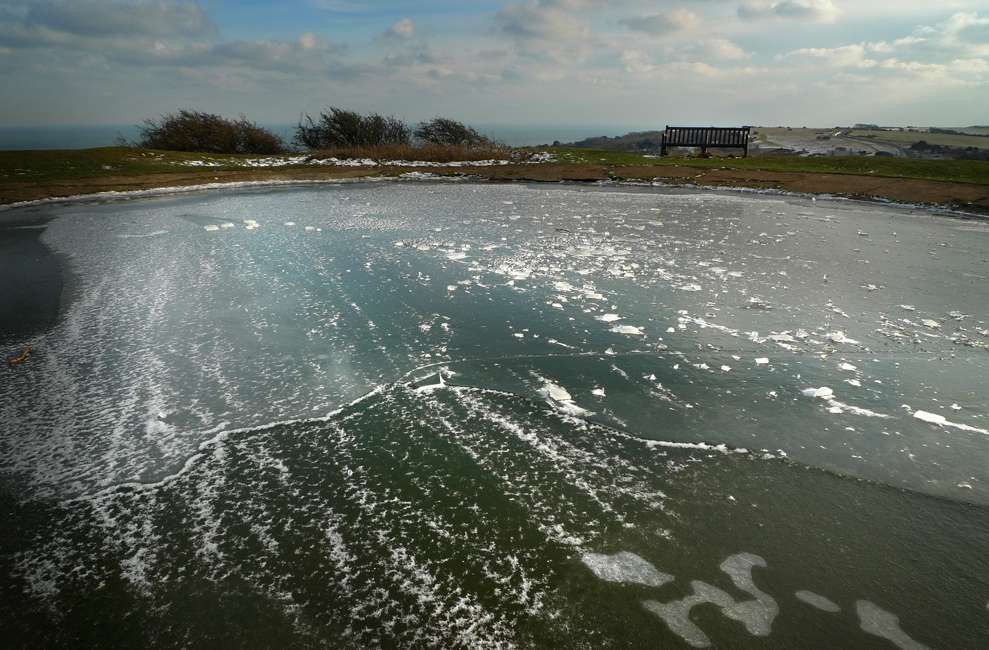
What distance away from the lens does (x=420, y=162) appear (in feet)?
77.8

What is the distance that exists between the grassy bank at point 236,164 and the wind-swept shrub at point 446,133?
21.3 ft

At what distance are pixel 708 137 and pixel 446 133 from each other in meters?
13.7

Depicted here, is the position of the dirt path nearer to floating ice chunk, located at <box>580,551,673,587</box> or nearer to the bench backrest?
the bench backrest

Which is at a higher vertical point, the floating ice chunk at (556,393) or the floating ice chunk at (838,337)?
the floating ice chunk at (838,337)

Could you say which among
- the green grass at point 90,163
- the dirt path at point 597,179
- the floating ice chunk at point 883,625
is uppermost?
the green grass at point 90,163

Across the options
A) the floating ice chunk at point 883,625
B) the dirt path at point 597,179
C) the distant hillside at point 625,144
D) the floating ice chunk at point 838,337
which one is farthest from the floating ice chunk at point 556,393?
the distant hillside at point 625,144

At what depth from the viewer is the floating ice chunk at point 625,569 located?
8.20 feet

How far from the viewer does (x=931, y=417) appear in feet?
12.5

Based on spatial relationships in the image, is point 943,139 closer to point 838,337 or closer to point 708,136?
point 708,136

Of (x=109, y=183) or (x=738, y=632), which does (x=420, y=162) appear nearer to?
(x=109, y=183)

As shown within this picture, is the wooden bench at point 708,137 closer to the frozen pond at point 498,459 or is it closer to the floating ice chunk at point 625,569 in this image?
A: the frozen pond at point 498,459

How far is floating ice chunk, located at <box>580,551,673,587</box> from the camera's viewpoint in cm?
250

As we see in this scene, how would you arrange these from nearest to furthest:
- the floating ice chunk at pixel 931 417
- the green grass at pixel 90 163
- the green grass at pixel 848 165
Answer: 1. the floating ice chunk at pixel 931 417
2. the green grass at pixel 848 165
3. the green grass at pixel 90 163

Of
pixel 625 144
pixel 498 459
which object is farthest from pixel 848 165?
pixel 625 144
